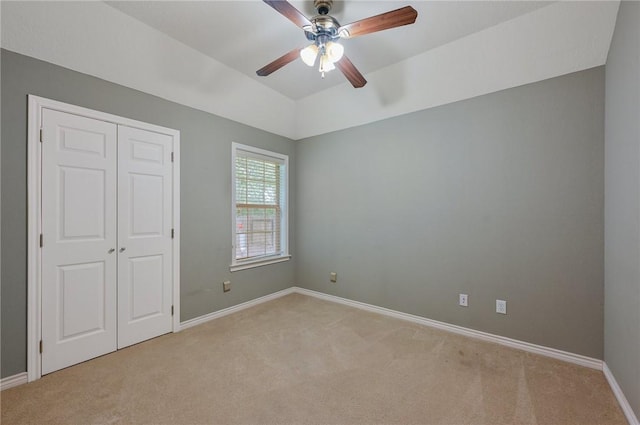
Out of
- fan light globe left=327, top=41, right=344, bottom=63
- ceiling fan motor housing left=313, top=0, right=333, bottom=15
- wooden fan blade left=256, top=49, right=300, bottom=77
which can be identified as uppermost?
ceiling fan motor housing left=313, top=0, right=333, bottom=15

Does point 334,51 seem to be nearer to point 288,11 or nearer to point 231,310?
point 288,11

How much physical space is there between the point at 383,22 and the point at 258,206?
2.65m

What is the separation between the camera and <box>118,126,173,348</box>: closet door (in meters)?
2.48

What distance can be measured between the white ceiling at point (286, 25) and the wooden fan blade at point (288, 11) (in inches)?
18.7

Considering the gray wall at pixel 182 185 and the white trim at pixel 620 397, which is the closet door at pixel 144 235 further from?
the white trim at pixel 620 397

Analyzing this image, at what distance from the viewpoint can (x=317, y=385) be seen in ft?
6.41

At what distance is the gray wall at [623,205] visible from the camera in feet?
5.04

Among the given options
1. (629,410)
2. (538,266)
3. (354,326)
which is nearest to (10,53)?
(354,326)

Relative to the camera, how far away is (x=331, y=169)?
3840 millimetres

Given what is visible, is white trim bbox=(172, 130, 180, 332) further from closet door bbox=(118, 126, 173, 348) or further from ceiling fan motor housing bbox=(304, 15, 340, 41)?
ceiling fan motor housing bbox=(304, 15, 340, 41)

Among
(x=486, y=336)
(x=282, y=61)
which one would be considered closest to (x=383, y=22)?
(x=282, y=61)

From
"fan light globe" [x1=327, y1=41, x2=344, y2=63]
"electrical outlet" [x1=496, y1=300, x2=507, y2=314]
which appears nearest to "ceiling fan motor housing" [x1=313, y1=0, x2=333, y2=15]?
"fan light globe" [x1=327, y1=41, x2=344, y2=63]

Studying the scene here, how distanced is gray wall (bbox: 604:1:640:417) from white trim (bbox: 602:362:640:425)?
0.04 metres

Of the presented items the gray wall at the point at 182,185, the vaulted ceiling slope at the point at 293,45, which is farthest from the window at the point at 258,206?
the vaulted ceiling slope at the point at 293,45
